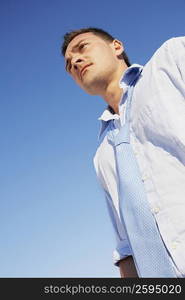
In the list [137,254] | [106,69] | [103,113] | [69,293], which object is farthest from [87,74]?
[69,293]

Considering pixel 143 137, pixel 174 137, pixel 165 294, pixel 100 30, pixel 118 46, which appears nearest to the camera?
pixel 165 294

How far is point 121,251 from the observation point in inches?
97.0

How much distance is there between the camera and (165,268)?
170cm

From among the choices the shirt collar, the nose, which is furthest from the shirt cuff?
the nose

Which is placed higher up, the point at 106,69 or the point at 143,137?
the point at 106,69

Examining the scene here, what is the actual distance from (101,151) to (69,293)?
1304 mm

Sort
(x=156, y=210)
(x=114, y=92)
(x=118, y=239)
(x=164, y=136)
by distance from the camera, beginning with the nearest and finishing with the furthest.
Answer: (x=156, y=210) → (x=164, y=136) → (x=118, y=239) → (x=114, y=92)

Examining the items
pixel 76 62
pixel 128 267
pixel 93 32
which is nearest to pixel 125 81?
pixel 76 62

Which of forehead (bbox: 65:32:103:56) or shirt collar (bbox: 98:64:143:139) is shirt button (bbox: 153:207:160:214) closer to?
shirt collar (bbox: 98:64:143:139)

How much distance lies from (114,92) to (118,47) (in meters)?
0.65

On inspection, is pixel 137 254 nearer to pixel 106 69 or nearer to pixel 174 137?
pixel 174 137

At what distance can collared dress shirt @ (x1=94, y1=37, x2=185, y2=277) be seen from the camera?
1.75 m

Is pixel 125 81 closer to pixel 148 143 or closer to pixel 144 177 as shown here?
pixel 148 143

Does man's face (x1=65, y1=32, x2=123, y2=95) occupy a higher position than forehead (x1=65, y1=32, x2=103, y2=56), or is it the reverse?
forehead (x1=65, y1=32, x2=103, y2=56)
